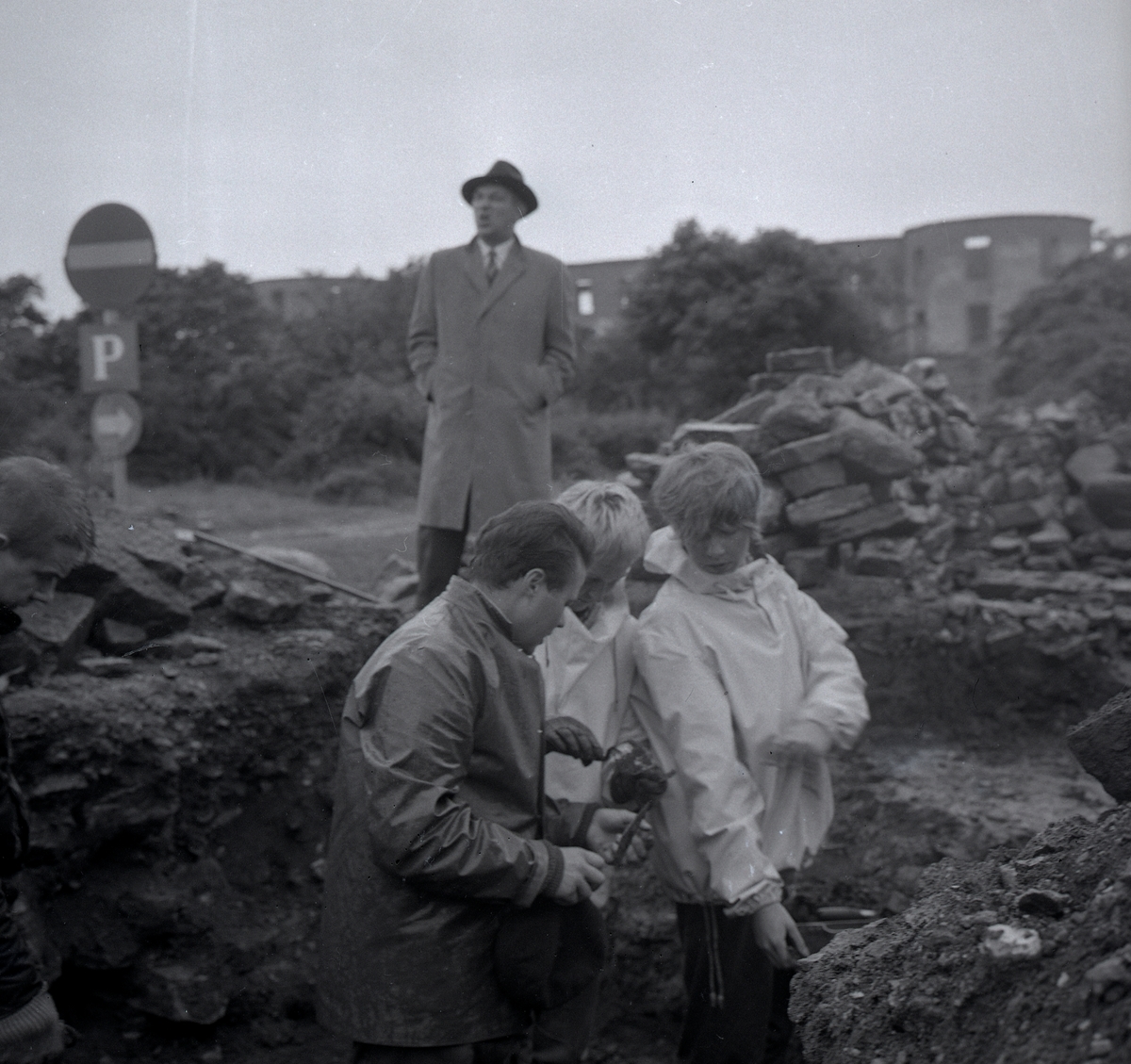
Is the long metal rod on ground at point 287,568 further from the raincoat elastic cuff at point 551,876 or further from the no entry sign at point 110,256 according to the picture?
the raincoat elastic cuff at point 551,876

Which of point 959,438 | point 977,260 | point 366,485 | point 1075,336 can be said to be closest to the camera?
point 959,438

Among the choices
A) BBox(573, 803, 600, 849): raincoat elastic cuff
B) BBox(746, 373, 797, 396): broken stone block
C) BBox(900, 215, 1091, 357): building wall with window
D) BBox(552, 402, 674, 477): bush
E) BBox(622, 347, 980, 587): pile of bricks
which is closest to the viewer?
BBox(573, 803, 600, 849): raincoat elastic cuff

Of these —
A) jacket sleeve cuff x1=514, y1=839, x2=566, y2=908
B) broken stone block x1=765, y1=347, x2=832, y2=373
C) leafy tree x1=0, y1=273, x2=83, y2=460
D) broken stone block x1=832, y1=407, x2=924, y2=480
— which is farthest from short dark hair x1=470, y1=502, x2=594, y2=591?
leafy tree x1=0, y1=273, x2=83, y2=460

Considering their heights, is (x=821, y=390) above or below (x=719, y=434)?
above

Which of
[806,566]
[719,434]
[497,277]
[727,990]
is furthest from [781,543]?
[727,990]

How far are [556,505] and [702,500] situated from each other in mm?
654

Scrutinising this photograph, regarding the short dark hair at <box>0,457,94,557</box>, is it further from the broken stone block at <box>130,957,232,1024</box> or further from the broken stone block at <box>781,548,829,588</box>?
the broken stone block at <box>781,548,829,588</box>

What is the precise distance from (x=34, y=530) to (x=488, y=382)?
2.87m

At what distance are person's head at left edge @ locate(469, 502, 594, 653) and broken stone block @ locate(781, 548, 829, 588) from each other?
4427 mm

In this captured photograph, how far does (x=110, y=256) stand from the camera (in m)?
6.40

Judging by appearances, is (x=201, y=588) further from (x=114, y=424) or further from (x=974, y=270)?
(x=974, y=270)

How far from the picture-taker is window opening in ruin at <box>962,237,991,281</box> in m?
35.1

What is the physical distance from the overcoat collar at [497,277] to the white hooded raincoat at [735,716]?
2188 mm

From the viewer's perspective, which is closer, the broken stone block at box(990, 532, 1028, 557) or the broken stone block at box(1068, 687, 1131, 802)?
the broken stone block at box(1068, 687, 1131, 802)
